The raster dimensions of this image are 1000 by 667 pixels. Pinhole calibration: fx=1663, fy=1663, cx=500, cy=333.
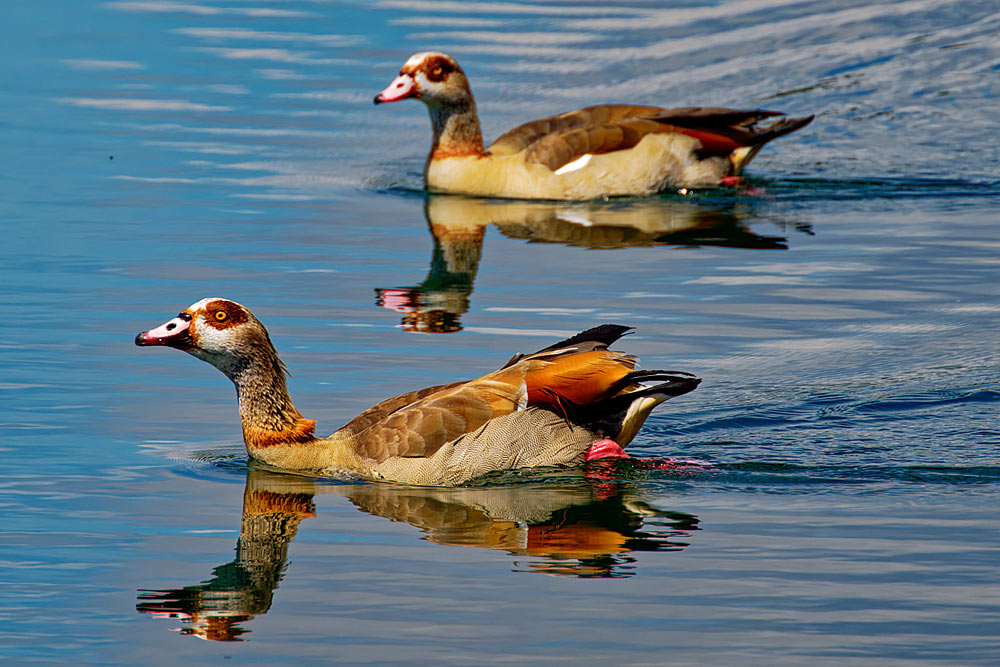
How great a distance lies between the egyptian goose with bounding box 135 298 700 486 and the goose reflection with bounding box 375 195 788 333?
3045mm

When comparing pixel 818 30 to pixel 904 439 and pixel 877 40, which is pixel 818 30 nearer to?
pixel 877 40

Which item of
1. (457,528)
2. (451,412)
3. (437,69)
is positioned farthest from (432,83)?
(457,528)

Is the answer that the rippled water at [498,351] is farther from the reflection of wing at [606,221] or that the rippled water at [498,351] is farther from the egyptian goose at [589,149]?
the egyptian goose at [589,149]

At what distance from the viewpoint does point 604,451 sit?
1105 centimetres

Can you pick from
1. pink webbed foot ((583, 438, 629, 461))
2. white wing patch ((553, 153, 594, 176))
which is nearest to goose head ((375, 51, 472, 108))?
Answer: white wing patch ((553, 153, 594, 176))

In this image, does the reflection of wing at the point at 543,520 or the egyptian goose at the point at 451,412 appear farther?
the egyptian goose at the point at 451,412

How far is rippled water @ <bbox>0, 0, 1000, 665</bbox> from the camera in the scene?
8297 millimetres

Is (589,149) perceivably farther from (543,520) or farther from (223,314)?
(543,520)

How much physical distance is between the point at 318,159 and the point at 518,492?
1088cm

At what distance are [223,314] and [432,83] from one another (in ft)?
32.7

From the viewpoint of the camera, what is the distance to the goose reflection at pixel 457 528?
28.0 ft

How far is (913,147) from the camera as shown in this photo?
Answer: 835 inches

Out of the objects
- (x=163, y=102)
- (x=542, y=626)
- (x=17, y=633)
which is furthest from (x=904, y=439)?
(x=163, y=102)

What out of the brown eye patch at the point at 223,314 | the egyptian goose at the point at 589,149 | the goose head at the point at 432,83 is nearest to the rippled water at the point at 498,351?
the egyptian goose at the point at 589,149
